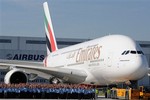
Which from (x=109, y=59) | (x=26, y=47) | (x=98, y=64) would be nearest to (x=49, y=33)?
(x=98, y=64)

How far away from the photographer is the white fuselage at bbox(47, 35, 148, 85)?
27719mm

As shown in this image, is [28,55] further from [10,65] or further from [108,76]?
[108,76]

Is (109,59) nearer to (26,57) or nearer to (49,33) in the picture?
(49,33)

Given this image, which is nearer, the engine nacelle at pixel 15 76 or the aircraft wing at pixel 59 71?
the engine nacelle at pixel 15 76

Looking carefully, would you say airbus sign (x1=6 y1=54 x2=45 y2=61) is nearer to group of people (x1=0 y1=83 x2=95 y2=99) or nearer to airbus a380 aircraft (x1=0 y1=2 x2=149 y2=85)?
airbus a380 aircraft (x1=0 y1=2 x2=149 y2=85)

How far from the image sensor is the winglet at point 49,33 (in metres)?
46.7

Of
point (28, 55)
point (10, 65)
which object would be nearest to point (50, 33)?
point (10, 65)

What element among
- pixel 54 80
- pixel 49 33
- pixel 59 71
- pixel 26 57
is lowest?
pixel 54 80

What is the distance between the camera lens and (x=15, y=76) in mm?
33312

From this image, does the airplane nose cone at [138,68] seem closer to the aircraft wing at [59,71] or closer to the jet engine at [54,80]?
the aircraft wing at [59,71]

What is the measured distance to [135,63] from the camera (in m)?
27.4

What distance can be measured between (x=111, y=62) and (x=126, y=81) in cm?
155

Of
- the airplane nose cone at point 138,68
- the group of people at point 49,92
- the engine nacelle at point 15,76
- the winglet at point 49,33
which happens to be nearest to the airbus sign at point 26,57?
the winglet at point 49,33

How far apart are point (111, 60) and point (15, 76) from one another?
804cm
